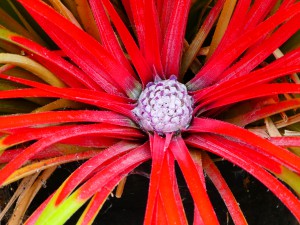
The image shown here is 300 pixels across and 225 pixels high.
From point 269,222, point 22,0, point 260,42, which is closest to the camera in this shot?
point 22,0

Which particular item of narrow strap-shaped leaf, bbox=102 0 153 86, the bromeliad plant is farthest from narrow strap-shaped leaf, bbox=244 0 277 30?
narrow strap-shaped leaf, bbox=102 0 153 86

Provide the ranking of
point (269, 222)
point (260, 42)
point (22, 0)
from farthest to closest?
1. point (269, 222)
2. point (260, 42)
3. point (22, 0)

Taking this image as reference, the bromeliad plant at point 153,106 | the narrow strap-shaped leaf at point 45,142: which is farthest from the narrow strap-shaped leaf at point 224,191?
the narrow strap-shaped leaf at point 45,142

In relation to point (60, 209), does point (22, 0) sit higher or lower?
higher

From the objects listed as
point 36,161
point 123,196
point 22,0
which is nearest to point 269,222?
point 123,196

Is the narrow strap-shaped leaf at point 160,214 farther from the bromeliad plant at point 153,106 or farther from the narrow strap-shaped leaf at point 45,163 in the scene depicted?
the narrow strap-shaped leaf at point 45,163

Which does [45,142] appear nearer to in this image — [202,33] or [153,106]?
[153,106]

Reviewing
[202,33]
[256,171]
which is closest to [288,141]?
[256,171]

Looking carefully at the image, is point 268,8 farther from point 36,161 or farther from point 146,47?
point 36,161
